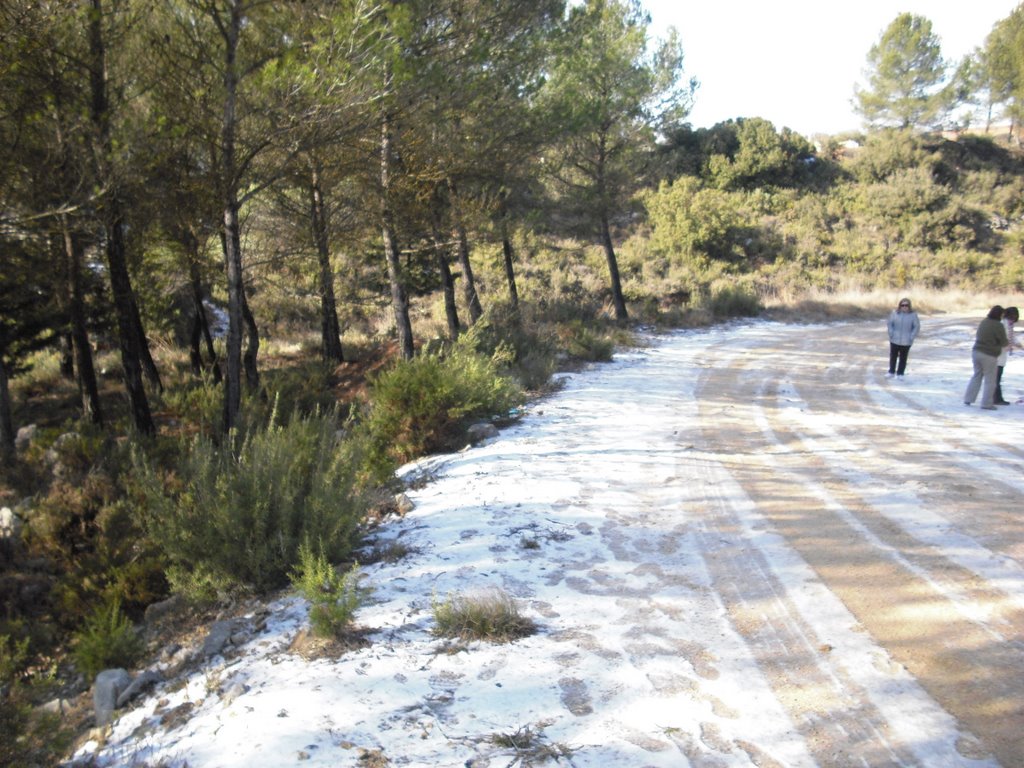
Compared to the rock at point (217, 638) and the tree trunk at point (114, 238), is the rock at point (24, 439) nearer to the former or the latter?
the tree trunk at point (114, 238)

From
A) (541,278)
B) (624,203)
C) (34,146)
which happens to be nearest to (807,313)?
(624,203)

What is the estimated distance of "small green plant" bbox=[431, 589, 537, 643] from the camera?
3855mm

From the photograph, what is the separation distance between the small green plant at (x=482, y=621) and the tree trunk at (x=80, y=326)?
1048 centimetres

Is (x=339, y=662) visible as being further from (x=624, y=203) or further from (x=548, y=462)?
(x=624, y=203)

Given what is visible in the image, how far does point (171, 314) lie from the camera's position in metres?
22.6

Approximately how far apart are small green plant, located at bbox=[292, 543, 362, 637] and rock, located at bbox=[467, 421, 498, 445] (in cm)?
384

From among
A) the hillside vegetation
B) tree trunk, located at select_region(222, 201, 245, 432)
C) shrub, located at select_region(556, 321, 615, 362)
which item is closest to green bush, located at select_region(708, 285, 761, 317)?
the hillside vegetation

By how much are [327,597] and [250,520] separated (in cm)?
122

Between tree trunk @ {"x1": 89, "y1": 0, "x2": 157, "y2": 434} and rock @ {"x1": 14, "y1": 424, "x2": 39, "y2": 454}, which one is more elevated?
tree trunk @ {"x1": 89, "y1": 0, "x2": 157, "y2": 434}

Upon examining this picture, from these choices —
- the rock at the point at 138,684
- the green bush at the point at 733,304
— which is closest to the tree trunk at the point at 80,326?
the rock at the point at 138,684

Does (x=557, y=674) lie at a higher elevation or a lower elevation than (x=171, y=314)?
lower

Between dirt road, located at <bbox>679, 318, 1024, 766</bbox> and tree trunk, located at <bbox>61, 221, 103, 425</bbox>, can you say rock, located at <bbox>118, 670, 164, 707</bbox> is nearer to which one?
dirt road, located at <bbox>679, 318, 1024, 766</bbox>

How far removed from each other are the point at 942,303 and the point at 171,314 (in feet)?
85.5

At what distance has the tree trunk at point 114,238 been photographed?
780cm
